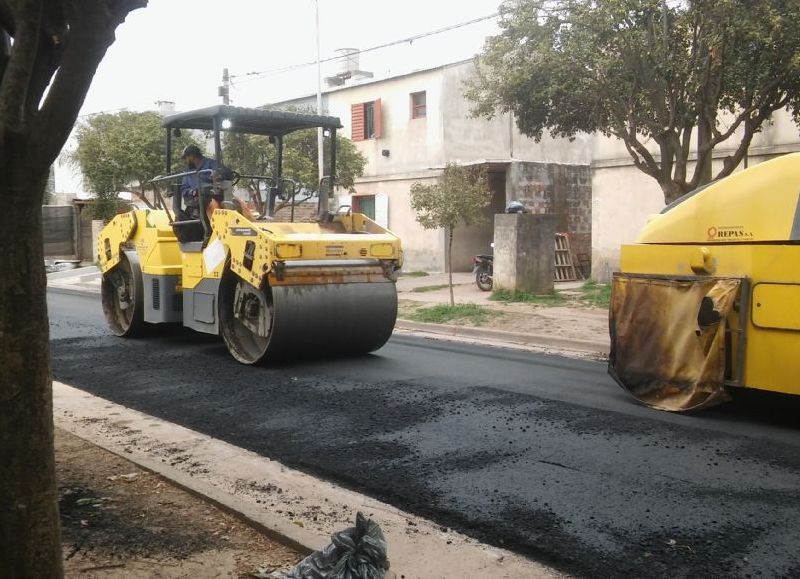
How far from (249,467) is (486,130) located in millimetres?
19600

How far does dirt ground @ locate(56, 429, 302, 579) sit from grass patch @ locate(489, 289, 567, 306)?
10961 mm

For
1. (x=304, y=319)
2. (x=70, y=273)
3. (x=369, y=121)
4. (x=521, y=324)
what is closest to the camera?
(x=304, y=319)

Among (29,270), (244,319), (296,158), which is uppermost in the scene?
(296,158)

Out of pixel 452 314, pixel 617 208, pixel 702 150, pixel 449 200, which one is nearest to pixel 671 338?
pixel 702 150

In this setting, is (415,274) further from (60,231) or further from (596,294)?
(60,231)

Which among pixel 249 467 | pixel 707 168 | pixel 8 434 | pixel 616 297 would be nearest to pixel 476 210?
pixel 707 168

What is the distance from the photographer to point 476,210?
14914 mm

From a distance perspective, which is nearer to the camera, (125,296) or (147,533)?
(147,533)

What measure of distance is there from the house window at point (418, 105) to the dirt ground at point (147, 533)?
2001 cm

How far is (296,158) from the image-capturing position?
20.2 metres

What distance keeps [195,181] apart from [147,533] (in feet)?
20.4

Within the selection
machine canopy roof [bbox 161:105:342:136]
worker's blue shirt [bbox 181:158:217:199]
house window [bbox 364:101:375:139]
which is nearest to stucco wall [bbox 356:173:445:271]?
house window [bbox 364:101:375:139]

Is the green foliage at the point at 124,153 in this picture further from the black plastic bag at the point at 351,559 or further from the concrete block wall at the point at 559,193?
the black plastic bag at the point at 351,559

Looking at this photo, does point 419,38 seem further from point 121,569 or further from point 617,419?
point 121,569
